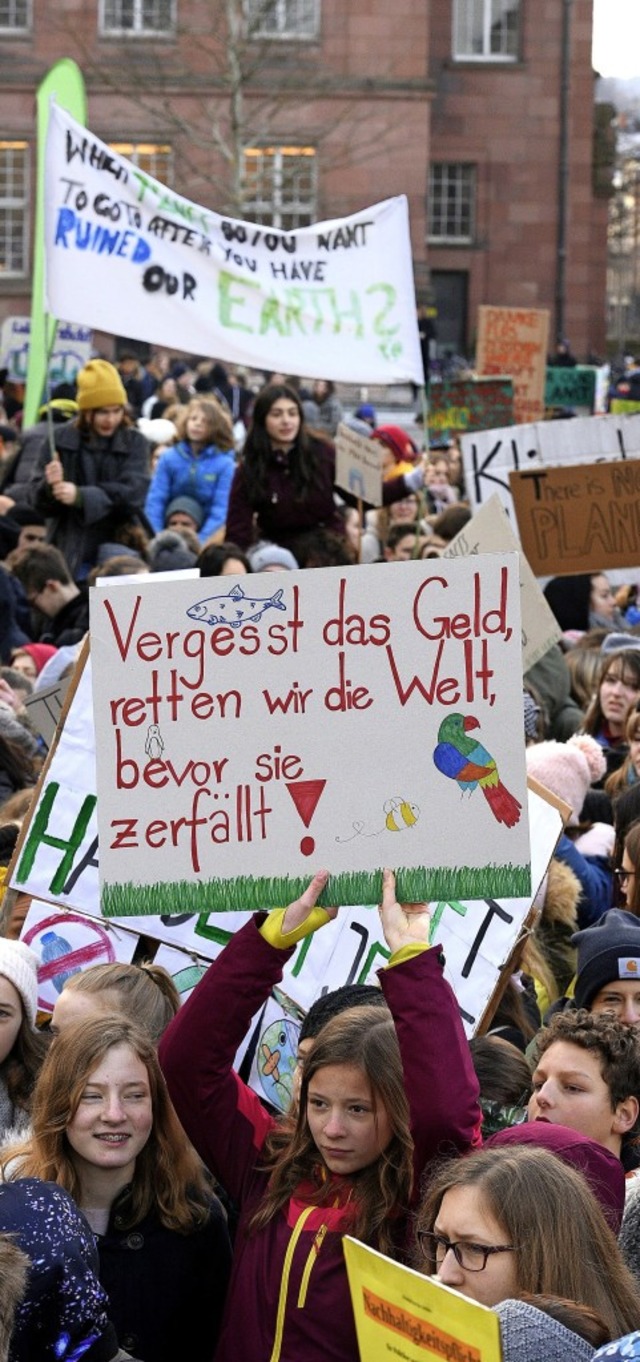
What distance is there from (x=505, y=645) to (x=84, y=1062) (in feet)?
3.26

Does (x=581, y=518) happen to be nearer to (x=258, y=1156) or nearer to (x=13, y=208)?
(x=258, y=1156)

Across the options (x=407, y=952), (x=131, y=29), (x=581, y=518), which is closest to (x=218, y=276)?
(x=581, y=518)

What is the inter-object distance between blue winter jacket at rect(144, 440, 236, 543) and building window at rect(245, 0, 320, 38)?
26.3 m

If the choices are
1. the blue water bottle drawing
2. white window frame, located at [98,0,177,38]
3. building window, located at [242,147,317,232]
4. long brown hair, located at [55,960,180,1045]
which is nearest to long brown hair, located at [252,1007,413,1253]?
long brown hair, located at [55,960,180,1045]

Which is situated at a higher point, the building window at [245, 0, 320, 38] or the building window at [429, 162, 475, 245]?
the building window at [245, 0, 320, 38]

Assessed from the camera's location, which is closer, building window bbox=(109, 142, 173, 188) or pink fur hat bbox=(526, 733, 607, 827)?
pink fur hat bbox=(526, 733, 607, 827)

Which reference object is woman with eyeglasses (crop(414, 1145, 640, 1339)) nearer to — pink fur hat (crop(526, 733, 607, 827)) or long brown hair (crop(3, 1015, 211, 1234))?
long brown hair (crop(3, 1015, 211, 1234))

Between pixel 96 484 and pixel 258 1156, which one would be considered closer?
pixel 258 1156

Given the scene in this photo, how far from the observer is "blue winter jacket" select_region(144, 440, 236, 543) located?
38.3 ft

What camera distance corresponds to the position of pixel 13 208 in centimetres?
3766

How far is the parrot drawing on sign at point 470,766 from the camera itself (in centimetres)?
384

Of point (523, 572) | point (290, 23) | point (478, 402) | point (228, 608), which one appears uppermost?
point (290, 23)

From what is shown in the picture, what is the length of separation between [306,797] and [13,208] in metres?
35.1

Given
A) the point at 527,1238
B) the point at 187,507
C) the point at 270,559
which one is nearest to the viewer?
the point at 527,1238
